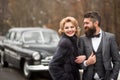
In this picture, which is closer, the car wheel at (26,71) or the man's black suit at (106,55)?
the man's black suit at (106,55)

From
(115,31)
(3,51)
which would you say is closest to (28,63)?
(3,51)

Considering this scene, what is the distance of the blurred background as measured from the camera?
20859 mm

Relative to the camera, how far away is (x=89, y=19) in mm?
4516

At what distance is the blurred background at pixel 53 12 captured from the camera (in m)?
20.9

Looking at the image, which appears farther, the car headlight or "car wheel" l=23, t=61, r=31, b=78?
"car wheel" l=23, t=61, r=31, b=78

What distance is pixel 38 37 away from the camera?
43.8 feet

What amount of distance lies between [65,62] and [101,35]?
55 centimetres

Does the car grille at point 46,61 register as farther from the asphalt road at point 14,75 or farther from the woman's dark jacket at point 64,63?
the woman's dark jacket at point 64,63

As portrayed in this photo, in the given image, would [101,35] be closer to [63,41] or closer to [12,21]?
[63,41]

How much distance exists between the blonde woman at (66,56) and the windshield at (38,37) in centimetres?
869

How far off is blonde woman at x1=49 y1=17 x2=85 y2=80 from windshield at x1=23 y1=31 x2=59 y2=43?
869 centimetres

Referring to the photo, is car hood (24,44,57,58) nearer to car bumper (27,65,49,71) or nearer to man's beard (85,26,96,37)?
car bumper (27,65,49,71)

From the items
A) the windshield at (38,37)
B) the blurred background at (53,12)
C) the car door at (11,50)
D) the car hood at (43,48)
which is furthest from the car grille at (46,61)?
the blurred background at (53,12)

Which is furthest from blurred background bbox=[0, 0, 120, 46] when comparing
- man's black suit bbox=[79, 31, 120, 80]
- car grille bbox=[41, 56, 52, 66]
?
man's black suit bbox=[79, 31, 120, 80]
